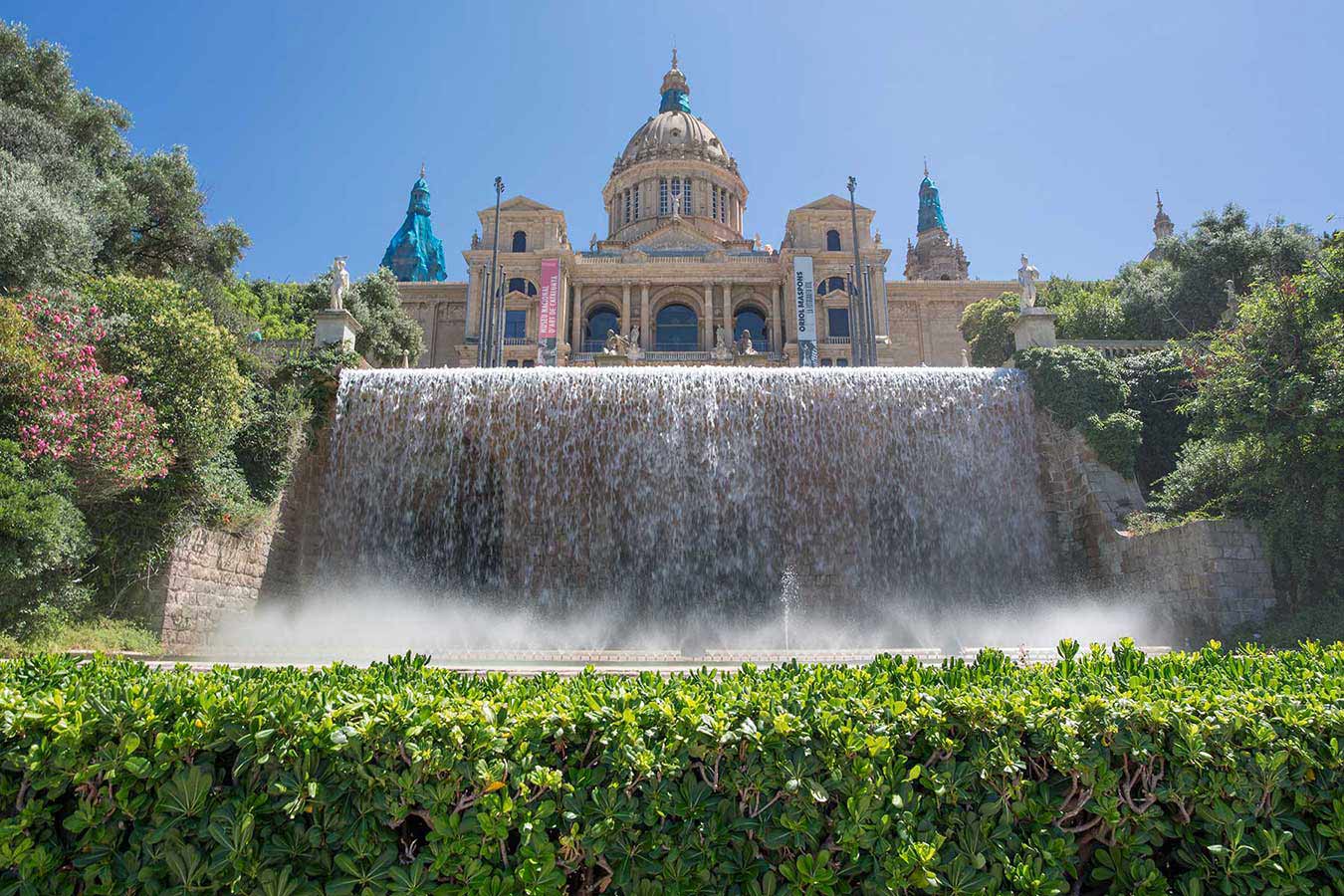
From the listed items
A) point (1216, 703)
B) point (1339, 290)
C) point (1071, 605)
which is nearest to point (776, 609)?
point (1071, 605)

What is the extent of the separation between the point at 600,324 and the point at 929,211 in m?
37.8

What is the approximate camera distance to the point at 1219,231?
25.2 m

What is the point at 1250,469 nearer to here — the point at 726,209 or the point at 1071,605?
the point at 1071,605

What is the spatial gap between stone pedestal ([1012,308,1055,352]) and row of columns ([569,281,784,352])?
91.9 feet

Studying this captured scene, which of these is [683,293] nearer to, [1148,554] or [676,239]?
[676,239]

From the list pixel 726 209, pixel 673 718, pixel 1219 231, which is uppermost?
pixel 726 209

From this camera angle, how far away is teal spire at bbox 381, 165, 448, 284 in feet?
275

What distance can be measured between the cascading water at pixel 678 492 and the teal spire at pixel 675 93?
5834 cm

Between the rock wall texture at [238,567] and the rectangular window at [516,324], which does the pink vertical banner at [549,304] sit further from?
the rock wall texture at [238,567]

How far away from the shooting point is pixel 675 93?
68000 mm

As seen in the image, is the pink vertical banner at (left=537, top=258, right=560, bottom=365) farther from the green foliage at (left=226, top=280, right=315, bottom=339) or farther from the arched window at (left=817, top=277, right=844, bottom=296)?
the arched window at (left=817, top=277, right=844, bottom=296)

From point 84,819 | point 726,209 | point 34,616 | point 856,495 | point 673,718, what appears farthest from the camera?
point 726,209

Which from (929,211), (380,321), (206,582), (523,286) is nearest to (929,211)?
(929,211)

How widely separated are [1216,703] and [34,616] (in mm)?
11163
